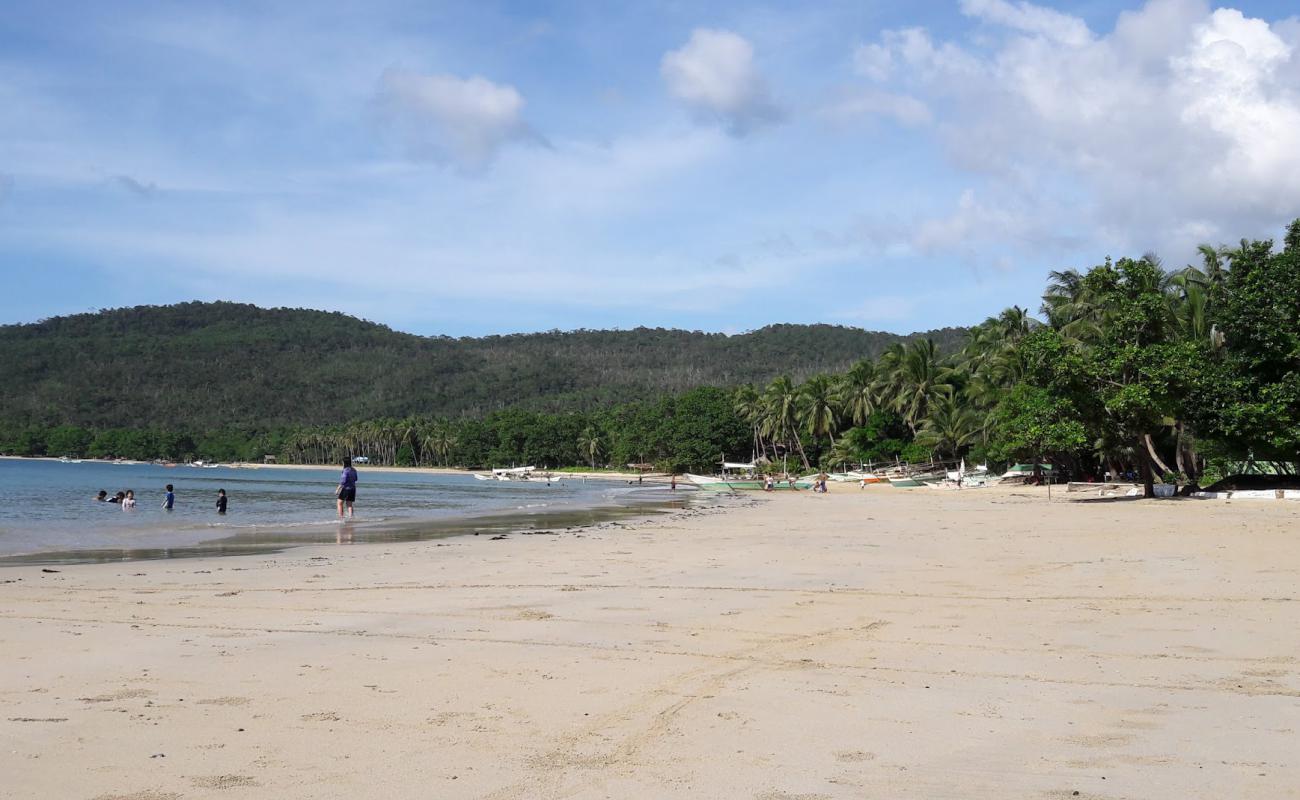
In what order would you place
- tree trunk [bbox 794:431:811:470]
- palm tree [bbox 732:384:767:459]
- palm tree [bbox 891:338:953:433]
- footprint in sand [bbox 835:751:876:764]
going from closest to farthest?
footprint in sand [bbox 835:751:876:764]
palm tree [bbox 891:338:953:433]
tree trunk [bbox 794:431:811:470]
palm tree [bbox 732:384:767:459]

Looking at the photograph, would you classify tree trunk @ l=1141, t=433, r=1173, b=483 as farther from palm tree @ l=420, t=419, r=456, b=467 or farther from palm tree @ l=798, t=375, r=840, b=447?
palm tree @ l=420, t=419, r=456, b=467

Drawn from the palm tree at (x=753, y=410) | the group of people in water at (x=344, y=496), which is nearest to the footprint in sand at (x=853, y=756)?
the group of people in water at (x=344, y=496)

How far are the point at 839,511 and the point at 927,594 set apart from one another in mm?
22529

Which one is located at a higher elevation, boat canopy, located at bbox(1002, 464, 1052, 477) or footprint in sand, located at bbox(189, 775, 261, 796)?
boat canopy, located at bbox(1002, 464, 1052, 477)

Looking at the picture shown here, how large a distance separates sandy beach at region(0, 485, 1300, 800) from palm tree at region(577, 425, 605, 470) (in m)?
126

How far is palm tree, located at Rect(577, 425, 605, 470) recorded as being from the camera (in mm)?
140500

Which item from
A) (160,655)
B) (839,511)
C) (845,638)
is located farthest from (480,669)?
(839,511)

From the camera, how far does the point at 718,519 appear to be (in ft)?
102

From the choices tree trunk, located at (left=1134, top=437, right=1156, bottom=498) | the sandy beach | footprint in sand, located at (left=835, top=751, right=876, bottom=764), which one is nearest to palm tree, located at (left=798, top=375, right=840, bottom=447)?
tree trunk, located at (left=1134, top=437, right=1156, bottom=498)

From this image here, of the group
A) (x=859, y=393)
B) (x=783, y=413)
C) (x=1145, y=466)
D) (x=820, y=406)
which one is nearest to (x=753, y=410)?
(x=783, y=413)

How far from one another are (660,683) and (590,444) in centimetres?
13439

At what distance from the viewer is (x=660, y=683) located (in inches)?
274

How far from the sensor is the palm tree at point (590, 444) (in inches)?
5531

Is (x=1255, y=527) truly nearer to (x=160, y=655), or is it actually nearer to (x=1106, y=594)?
(x=1106, y=594)
